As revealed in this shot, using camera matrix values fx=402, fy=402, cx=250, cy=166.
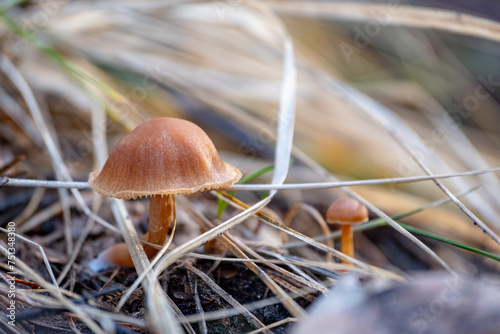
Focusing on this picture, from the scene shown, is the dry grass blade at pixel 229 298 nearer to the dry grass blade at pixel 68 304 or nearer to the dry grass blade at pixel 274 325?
the dry grass blade at pixel 274 325

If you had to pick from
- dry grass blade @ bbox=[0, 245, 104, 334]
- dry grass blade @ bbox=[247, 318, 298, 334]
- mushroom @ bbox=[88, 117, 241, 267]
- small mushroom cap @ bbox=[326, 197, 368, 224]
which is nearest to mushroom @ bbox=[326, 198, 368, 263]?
small mushroom cap @ bbox=[326, 197, 368, 224]

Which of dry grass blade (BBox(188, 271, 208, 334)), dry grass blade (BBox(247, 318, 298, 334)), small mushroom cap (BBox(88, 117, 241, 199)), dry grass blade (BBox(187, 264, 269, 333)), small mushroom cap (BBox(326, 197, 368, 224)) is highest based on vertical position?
small mushroom cap (BBox(88, 117, 241, 199))

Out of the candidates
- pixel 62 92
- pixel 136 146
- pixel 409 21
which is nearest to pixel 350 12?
pixel 409 21

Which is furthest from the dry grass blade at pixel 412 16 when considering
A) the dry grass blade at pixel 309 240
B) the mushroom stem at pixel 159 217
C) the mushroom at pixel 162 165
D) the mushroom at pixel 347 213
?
the mushroom stem at pixel 159 217

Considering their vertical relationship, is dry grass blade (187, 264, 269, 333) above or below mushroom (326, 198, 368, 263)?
below

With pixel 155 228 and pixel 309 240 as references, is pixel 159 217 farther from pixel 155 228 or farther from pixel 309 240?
pixel 309 240

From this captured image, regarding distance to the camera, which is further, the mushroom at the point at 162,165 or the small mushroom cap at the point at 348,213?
the small mushroom cap at the point at 348,213

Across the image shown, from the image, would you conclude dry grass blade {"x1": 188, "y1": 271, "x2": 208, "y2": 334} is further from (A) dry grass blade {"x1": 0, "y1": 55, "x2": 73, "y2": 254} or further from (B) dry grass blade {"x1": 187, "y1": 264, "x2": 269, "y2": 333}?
(A) dry grass blade {"x1": 0, "y1": 55, "x2": 73, "y2": 254}

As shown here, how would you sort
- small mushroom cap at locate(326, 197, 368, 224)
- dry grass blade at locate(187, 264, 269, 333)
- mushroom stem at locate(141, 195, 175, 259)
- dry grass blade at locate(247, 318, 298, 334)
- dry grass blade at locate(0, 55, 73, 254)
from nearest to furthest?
dry grass blade at locate(247, 318, 298, 334), dry grass blade at locate(187, 264, 269, 333), mushroom stem at locate(141, 195, 175, 259), small mushroom cap at locate(326, 197, 368, 224), dry grass blade at locate(0, 55, 73, 254)
